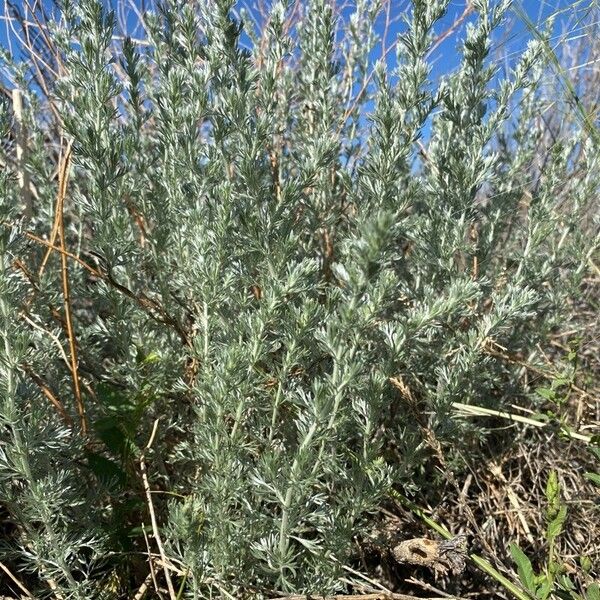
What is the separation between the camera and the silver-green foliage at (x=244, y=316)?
4.67 feet

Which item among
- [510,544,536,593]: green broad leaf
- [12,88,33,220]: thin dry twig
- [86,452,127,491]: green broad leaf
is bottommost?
[510,544,536,593]: green broad leaf

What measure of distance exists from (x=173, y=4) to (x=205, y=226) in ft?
2.13

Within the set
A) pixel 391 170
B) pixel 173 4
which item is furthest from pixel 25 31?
pixel 391 170

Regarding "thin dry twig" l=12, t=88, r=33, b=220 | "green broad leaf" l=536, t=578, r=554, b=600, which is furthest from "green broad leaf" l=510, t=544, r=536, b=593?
"thin dry twig" l=12, t=88, r=33, b=220

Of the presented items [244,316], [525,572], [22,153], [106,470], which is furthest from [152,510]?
[22,153]

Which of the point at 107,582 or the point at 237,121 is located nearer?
the point at 237,121

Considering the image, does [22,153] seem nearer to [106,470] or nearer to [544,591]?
[106,470]

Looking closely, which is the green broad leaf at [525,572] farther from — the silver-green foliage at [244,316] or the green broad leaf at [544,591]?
the silver-green foliage at [244,316]

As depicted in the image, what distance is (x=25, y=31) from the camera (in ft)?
9.23

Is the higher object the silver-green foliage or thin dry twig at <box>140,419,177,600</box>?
the silver-green foliage

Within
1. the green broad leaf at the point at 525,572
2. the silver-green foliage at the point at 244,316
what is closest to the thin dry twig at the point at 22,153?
the silver-green foliage at the point at 244,316

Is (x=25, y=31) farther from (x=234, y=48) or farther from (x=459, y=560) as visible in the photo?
(x=459, y=560)

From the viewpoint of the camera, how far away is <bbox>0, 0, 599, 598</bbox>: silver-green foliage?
142 centimetres

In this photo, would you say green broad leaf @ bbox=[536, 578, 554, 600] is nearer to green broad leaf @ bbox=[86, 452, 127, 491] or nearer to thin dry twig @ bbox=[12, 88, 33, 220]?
green broad leaf @ bbox=[86, 452, 127, 491]
